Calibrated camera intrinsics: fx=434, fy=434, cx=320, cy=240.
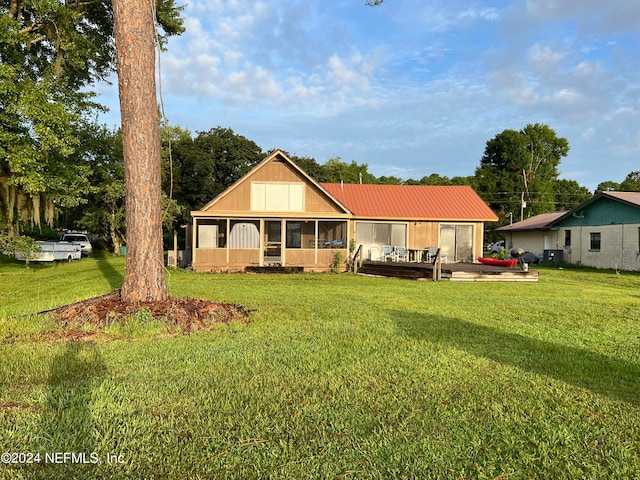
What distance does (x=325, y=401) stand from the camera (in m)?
3.54

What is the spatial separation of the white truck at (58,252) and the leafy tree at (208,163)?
1239 centimetres

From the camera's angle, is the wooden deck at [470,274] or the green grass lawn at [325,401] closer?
the green grass lawn at [325,401]

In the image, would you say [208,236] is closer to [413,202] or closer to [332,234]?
[332,234]

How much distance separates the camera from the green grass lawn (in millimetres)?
2625

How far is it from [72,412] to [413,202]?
21.1 metres

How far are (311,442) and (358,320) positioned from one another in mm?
4401

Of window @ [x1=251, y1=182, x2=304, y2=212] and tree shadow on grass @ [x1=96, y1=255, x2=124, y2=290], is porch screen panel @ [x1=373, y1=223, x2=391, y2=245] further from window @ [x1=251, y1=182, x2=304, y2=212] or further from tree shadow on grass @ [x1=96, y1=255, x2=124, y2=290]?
tree shadow on grass @ [x1=96, y1=255, x2=124, y2=290]

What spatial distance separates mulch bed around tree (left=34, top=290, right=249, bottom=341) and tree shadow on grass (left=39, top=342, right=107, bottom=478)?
3.53ft

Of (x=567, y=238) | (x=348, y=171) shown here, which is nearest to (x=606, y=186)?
(x=348, y=171)

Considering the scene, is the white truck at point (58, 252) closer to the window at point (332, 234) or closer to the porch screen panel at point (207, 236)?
the porch screen panel at point (207, 236)

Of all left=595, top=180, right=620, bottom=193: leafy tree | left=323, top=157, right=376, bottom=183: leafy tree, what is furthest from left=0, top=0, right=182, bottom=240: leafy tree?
left=595, top=180, right=620, bottom=193: leafy tree

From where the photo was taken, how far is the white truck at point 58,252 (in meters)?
24.0

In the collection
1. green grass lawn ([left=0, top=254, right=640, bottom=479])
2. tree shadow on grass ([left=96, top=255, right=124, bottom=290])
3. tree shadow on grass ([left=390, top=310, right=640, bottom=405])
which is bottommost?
tree shadow on grass ([left=96, top=255, right=124, bottom=290])

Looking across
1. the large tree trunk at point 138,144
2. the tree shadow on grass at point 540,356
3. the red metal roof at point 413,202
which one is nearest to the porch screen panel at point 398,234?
the red metal roof at point 413,202
